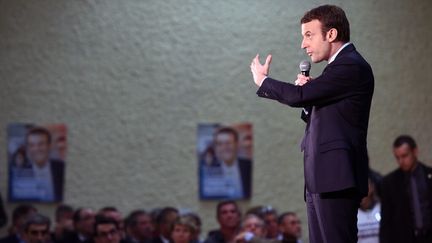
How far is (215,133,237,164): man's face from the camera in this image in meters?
6.86

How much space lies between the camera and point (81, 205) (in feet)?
22.0

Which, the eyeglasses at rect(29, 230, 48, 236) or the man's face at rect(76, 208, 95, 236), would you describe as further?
the man's face at rect(76, 208, 95, 236)

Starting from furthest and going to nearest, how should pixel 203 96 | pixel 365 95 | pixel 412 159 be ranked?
pixel 203 96, pixel 412 159, pixel 365 95

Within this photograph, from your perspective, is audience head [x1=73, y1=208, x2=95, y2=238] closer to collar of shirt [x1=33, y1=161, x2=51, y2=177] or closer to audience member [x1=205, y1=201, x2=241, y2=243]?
Result: collar of shirt [x1=33, y1=161, x2=51, y2=177]

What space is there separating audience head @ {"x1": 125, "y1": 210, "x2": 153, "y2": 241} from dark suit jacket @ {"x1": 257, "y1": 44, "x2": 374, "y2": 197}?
11.5 feet

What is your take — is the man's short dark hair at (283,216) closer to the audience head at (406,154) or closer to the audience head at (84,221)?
the audience head at (406,154)

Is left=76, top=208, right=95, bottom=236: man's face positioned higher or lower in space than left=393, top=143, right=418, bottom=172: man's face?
lower

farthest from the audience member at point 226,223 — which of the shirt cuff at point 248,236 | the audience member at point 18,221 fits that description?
the audience member at point 18,221

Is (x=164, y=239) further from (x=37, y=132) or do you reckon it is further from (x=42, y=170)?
(x=37, y=132)

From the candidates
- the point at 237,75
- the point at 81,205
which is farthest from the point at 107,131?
the point at 237,75

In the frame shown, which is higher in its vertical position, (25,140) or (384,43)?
(384,43)

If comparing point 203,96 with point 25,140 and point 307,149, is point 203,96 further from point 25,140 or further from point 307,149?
point 307,149

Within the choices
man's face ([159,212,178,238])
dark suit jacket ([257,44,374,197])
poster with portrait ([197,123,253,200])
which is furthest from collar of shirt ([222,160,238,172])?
dark suit jacket ([257,44,374,197])

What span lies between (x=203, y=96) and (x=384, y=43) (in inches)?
63.9
